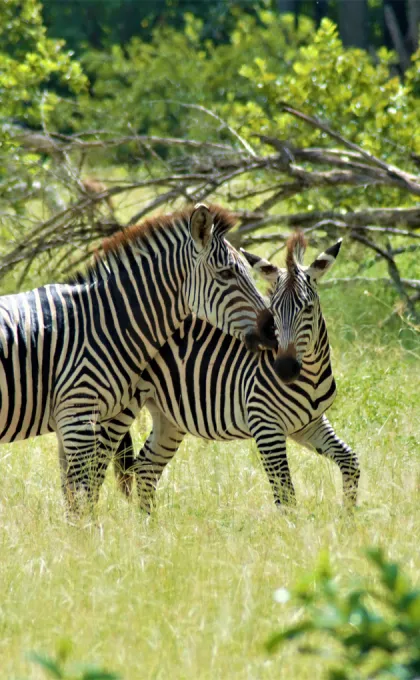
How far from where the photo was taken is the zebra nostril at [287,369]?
5074 mm

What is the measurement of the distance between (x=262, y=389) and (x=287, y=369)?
0.39 meters

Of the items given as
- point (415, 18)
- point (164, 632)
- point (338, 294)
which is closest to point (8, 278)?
point (338, 294)

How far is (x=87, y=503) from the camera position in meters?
5.23

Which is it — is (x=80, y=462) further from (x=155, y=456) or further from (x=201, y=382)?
(x=201, y=382)

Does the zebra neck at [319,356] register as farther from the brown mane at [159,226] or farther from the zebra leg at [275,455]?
the brown mane at [159,226]

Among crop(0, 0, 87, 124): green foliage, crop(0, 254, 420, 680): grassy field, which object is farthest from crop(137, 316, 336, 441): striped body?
crop(0, 0, 87, 124): green foliage

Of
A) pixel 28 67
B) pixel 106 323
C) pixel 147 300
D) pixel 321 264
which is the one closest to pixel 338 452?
pixel 321 264

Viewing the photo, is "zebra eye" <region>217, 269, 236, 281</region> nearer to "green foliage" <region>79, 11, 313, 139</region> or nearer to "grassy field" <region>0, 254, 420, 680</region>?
"grassy field" <region>0, 254, 420, 680</region>

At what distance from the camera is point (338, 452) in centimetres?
540

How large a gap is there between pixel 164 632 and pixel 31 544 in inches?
48.8

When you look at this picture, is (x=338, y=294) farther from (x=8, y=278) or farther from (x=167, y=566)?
(x=167, y=566)

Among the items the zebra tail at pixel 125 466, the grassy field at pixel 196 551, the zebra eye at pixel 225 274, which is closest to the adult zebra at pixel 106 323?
the zebra eye at pixel 225 274

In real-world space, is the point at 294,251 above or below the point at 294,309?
above

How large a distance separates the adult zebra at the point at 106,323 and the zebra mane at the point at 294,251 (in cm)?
26
